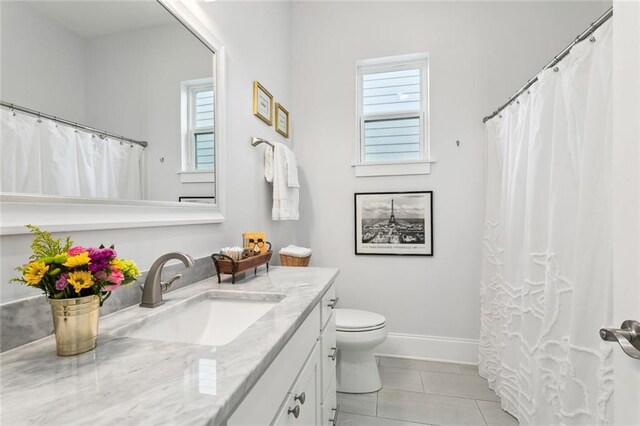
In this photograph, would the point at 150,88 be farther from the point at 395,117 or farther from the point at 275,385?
the point at 395,117

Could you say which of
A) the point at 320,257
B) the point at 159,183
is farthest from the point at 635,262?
the point at 320,257

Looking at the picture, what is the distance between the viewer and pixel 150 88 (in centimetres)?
108

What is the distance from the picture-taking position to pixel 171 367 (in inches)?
22.6

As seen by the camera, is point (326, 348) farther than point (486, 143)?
No

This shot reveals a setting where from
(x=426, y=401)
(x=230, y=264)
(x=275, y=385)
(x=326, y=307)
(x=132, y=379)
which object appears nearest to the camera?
(x=132, y=379)

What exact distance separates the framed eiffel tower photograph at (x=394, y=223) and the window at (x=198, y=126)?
1414 millimetres

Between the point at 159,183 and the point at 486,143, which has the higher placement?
the point at 486,143

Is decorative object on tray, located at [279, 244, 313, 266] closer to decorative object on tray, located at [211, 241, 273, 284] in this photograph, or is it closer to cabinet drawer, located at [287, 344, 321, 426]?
decorative object on tray, located at [211, 241, 273, 284]

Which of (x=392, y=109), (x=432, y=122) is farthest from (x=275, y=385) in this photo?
(x=392, y=109)

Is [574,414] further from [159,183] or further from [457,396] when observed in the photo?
[159,183]

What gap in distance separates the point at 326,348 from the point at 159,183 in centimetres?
100

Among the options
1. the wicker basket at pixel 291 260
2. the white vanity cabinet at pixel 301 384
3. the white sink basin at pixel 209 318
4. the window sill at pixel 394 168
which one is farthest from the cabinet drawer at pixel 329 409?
the window sill at pixel 394 168

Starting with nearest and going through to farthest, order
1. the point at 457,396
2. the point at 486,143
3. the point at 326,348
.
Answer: the point at 326,348 < the point at 457,396 < the point at 486,143

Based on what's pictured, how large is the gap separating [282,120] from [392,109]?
37.5 inches
